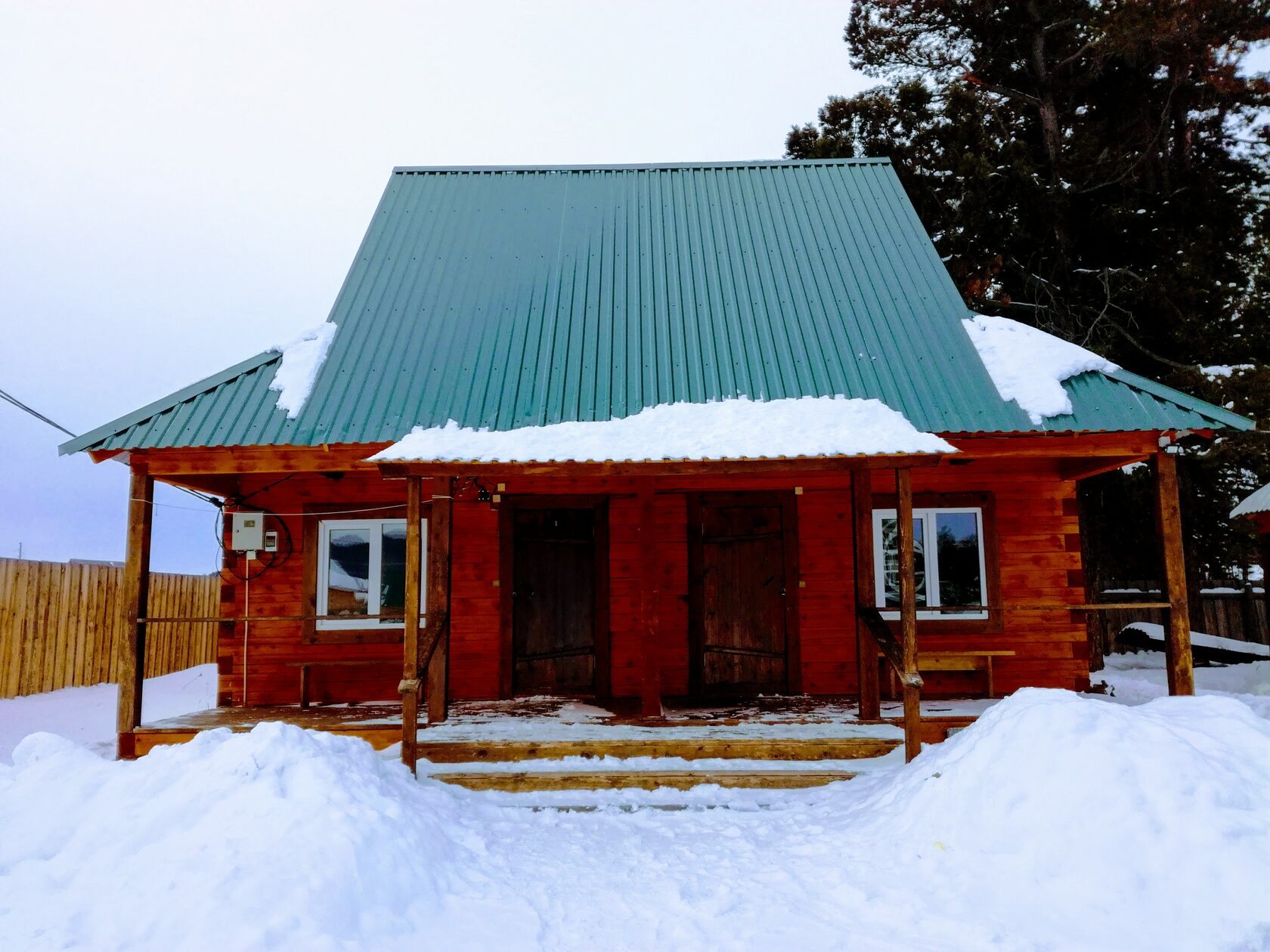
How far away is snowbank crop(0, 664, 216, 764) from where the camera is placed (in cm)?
1070

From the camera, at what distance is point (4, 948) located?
377 centimetres

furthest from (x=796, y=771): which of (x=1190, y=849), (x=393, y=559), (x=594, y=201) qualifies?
(x=594, y=201)

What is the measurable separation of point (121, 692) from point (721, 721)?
537 centimetres

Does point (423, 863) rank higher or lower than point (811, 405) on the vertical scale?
lower

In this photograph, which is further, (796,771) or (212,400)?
(212,400)

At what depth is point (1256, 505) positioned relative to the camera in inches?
591

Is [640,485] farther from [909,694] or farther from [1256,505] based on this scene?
[1256,505]

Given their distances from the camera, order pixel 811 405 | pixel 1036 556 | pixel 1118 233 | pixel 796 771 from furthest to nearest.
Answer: pixel 1118 233 < pixel 1036 556 < pixel 811 405 < pixel 796 771

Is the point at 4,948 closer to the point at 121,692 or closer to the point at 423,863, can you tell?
the point at 423,863

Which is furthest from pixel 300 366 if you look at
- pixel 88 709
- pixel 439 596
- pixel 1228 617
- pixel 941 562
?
pixel 1228 617

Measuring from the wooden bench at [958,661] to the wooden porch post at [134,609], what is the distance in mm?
7304

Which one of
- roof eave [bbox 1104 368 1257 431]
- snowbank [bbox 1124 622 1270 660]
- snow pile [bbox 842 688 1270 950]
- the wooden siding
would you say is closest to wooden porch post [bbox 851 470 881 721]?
the wooden siding

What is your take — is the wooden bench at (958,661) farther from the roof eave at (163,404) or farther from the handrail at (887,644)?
the roof eave at (163,404)

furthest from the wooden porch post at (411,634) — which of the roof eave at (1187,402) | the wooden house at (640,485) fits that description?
the roof eave at (1187,402)
